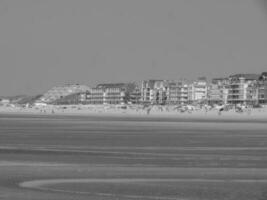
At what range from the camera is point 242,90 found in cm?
17625

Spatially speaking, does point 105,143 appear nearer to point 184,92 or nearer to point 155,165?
point 155,165

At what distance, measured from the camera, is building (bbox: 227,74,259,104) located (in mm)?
171400

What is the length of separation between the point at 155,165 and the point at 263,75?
554ft

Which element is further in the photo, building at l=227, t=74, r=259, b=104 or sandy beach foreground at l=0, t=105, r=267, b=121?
building at l=227, t=74, r=259, b=104

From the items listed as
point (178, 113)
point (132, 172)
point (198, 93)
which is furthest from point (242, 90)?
point (132, 172)

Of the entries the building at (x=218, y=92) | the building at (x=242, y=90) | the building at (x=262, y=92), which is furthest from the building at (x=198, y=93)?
the building at (x=262, y=92)

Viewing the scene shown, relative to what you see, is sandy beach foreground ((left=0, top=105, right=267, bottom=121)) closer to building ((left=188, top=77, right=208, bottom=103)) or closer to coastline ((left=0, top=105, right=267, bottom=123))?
coastline ((left=0, top=105, right=267, bottom=123))

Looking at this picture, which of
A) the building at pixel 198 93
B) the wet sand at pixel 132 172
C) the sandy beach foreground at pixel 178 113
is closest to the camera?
the wet sand at pixel 132 172

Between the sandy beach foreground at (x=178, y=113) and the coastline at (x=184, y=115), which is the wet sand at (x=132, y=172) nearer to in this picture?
the coastline at (x=184, y=115)

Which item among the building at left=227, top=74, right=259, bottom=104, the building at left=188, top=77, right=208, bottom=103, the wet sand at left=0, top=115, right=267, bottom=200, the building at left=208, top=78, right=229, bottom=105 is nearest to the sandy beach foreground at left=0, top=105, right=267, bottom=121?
the building at left=227, top=74, right=259, bottom=104

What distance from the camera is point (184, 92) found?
198875 millimetres

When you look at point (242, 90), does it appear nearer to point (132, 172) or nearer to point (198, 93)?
point (198, 93)

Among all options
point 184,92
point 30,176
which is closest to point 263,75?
point 184,92

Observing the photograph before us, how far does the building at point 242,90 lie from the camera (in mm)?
171400
